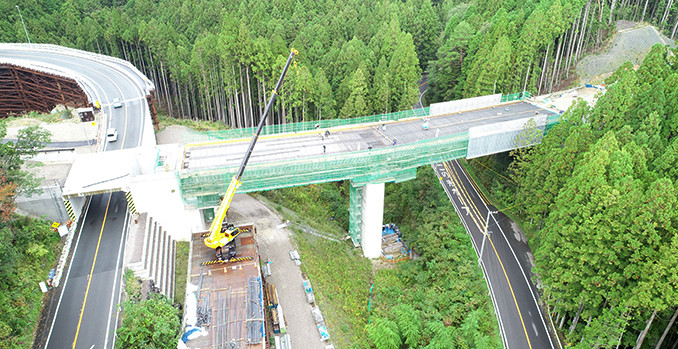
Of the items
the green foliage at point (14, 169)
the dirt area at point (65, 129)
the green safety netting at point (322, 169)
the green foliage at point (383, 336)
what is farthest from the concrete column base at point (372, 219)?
the dirt area at point (65, 129)

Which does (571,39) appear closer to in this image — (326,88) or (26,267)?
(326,88)

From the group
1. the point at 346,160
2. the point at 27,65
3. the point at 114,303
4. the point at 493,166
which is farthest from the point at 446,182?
the point at 27,65

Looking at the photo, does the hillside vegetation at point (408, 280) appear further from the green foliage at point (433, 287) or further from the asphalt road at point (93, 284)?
the asphalt road at point (93, 284)

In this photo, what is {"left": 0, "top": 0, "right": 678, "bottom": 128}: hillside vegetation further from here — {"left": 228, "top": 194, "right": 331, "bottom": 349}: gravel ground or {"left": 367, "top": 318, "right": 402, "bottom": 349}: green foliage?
{"left": 367, "top": 318, "right": 402, "bottom": 349}: green foliage

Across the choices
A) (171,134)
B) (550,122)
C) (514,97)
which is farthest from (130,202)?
(514,97)

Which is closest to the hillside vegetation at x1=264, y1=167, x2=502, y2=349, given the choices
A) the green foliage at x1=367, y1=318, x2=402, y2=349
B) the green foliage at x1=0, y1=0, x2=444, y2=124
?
the green foliage at x1=367, y1=318, x2=402, y2=349

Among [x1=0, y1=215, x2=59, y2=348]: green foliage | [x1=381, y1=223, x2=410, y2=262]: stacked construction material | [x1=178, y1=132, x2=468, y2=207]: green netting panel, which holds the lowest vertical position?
[x1=381, y1=223, x2=410, y2=262]: stacked construction material
